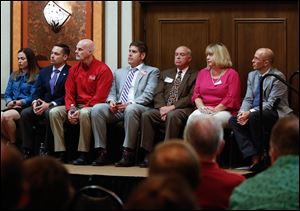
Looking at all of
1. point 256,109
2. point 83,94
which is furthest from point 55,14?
point 256,109

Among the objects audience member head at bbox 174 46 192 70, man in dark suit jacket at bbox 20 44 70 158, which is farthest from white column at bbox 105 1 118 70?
audience member head at bbox 174 46 192 70

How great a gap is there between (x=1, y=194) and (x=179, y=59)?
14.5 ft

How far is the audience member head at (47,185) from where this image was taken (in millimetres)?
2121

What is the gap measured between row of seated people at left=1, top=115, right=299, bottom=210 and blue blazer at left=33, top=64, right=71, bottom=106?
3814 millimetres

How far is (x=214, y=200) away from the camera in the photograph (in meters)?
2.76

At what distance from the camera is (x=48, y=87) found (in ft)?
21.7

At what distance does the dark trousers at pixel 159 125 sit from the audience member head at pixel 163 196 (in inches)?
159

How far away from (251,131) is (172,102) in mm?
978

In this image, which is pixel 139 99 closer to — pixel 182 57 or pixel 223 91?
pixel 182 57

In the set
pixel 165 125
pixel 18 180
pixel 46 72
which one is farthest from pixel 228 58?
pixel 18 180

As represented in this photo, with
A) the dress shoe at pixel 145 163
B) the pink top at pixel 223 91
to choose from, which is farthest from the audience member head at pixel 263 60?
the dress shoe at pixel 145 163

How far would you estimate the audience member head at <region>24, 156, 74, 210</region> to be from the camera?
212cm

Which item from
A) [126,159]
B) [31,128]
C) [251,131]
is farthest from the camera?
[31,128]

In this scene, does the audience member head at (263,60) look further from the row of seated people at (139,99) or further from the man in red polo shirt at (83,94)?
the man in red polo shirt at (83,94)
